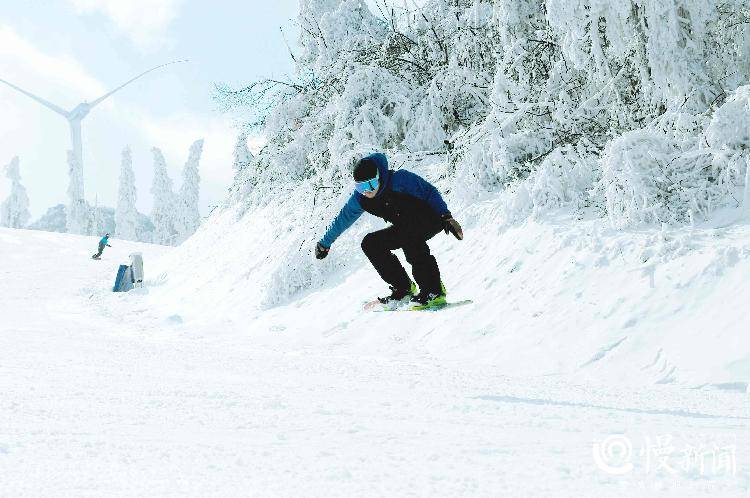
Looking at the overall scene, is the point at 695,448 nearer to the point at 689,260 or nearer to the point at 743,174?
the point at 689,260

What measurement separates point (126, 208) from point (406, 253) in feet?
239

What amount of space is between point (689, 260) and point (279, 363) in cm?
384

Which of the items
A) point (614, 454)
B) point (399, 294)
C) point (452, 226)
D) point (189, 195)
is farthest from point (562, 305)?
point (189, 195)

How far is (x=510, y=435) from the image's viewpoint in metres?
2.90

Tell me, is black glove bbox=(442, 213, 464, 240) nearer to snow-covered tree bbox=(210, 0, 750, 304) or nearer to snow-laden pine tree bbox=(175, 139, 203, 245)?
snow-covered tree bbox=(210, 0, 750, 304)

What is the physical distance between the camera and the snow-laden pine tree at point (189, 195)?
232 feet

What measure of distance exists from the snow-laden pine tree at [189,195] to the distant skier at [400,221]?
67186mm

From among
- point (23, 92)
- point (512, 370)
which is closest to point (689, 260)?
point (512, 370)

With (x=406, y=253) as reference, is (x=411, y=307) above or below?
below

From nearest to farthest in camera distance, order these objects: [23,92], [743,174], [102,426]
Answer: [102,426] → [743,174] → [23,92]

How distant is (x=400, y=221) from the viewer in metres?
6.19

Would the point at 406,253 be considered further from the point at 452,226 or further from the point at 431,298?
the point at 452,226

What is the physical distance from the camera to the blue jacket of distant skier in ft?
19.5

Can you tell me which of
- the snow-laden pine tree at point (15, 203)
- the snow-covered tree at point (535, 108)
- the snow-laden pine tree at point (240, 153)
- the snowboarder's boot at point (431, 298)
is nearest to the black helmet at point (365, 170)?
the snowboarder's boot at point (431, 298)
